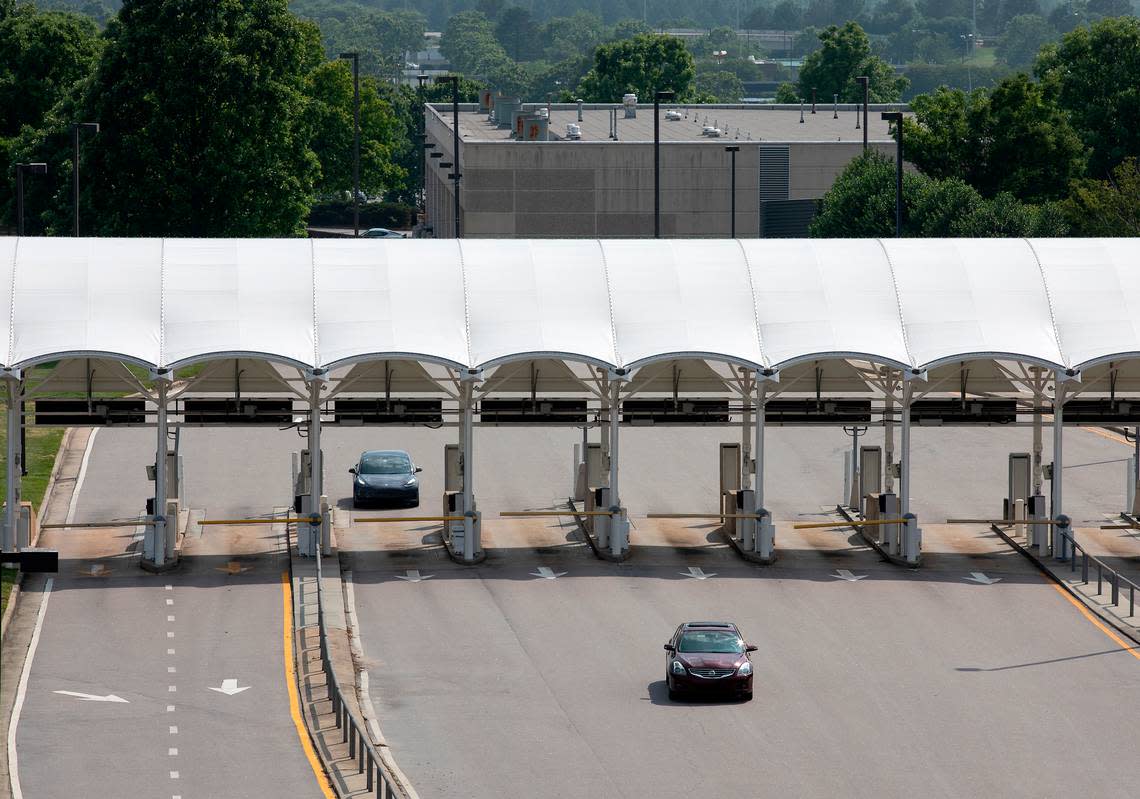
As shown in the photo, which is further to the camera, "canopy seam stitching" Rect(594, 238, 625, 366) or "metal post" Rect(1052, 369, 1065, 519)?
"metal post" Rect(1052, 369, 1065, 519)

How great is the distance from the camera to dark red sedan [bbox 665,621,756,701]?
112 ft

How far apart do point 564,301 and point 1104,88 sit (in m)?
78.1

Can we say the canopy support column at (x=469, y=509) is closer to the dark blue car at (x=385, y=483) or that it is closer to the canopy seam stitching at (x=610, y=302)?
the canopy seam stitching at (x=610, y=302)

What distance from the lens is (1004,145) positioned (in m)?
102

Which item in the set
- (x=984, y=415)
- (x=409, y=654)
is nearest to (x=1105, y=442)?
(x=984, y=415)

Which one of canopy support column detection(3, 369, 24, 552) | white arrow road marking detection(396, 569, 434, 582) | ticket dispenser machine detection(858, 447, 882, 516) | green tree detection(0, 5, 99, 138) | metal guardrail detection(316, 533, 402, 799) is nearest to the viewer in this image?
metal guardrail detection(316, 533, 402, 799)

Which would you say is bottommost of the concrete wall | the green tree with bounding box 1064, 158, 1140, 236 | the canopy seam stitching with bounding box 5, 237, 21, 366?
the canopy seam stitching with bounding box 5, 237, 21, 366

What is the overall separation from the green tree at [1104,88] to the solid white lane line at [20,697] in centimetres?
8177

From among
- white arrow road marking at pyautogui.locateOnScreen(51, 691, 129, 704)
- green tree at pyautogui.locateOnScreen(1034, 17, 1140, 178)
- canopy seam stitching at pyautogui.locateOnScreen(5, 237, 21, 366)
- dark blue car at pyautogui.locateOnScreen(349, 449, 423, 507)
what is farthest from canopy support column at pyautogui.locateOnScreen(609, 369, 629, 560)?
green tree at pyautogui.locateOnScreen(1034, 17, 1140, 178)

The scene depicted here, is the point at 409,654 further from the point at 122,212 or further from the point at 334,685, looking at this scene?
the point at 122,212

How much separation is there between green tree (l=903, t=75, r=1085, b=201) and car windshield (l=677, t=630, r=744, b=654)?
→ 69.9 metres

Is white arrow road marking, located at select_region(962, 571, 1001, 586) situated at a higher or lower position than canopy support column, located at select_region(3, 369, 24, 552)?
lower

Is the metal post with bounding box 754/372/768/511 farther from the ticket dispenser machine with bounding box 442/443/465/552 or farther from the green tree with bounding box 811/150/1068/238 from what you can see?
the green tree with bounding box 811/150/1068/238

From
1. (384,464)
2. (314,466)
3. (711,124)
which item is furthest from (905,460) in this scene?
(711,124)
